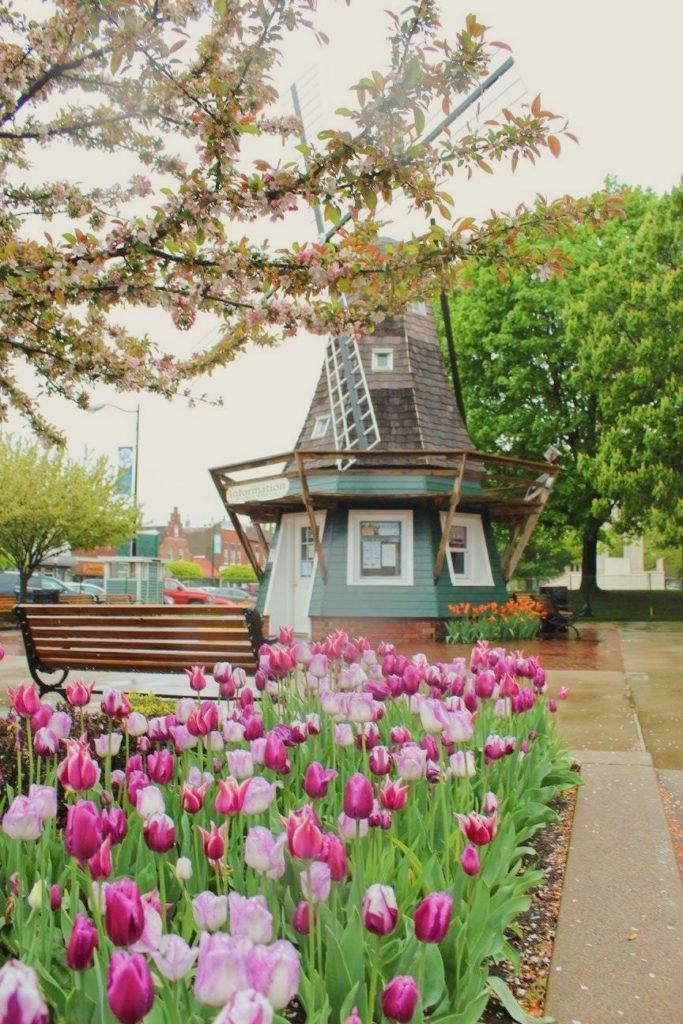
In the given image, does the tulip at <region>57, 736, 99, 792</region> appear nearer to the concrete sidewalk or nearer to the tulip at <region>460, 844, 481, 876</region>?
the tulip at <region>460, 844, 481, 876</region>

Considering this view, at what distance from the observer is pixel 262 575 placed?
2206 cm

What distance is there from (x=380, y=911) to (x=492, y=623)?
1605 centimetres

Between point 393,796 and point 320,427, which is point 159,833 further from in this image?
point 320,427

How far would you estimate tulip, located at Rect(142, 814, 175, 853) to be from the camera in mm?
2084

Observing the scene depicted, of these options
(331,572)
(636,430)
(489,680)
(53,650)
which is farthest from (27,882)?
(636,430)

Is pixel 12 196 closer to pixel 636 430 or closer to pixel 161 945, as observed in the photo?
pixel 161 945

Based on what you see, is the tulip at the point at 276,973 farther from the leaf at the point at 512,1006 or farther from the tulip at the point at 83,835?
the leaf at the point at 512,1006

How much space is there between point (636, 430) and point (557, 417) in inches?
164

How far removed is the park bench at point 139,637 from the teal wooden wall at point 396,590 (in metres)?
11.3

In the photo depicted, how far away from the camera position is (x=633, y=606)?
30.2 m

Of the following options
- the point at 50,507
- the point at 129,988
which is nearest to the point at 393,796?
the point at 129,988

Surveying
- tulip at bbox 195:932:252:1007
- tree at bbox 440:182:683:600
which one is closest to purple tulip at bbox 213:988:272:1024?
tulip at bbox 195:932:252:1007

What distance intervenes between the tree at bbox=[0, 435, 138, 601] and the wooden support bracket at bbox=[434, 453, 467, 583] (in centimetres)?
1503

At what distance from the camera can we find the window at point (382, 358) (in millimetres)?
22328
